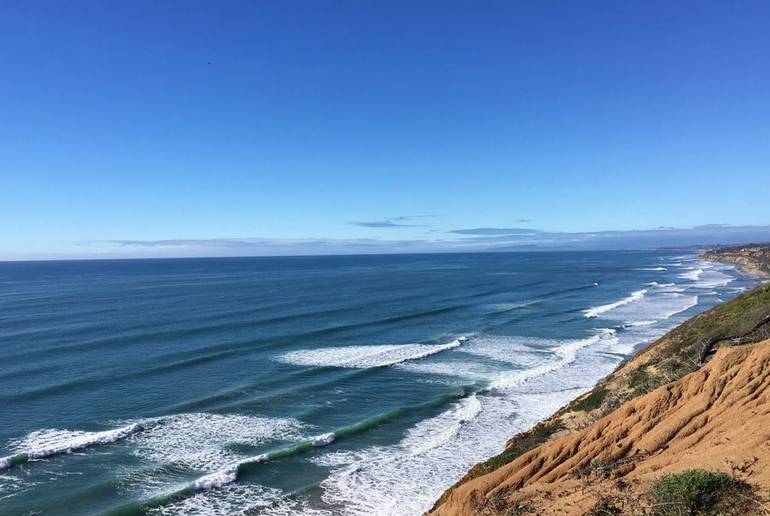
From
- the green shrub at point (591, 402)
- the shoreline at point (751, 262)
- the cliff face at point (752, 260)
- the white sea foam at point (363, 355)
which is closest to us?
the green shrub at point (591, 402)

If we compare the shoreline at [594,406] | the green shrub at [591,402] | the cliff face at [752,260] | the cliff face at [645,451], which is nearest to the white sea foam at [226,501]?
the shoreline at [594,406]

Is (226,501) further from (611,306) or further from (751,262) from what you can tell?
(751,262)

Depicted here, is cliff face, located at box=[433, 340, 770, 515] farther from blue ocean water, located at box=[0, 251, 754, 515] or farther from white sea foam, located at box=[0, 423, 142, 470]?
white sea foam, located at box=[0, 423, 142, 470]

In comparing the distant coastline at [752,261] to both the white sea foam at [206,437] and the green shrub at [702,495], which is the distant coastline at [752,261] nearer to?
the white sea foam at [206,437]

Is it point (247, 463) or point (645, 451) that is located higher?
point (645, 451)

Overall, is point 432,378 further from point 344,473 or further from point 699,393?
point 699,393

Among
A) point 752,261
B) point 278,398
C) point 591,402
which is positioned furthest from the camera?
point 752,261


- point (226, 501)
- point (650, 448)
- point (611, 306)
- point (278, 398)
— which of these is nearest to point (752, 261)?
point (611, 306)

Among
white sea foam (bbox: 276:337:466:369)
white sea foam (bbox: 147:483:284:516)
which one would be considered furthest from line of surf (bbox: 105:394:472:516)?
white sea foam (bbox: 276:337:466:369)
